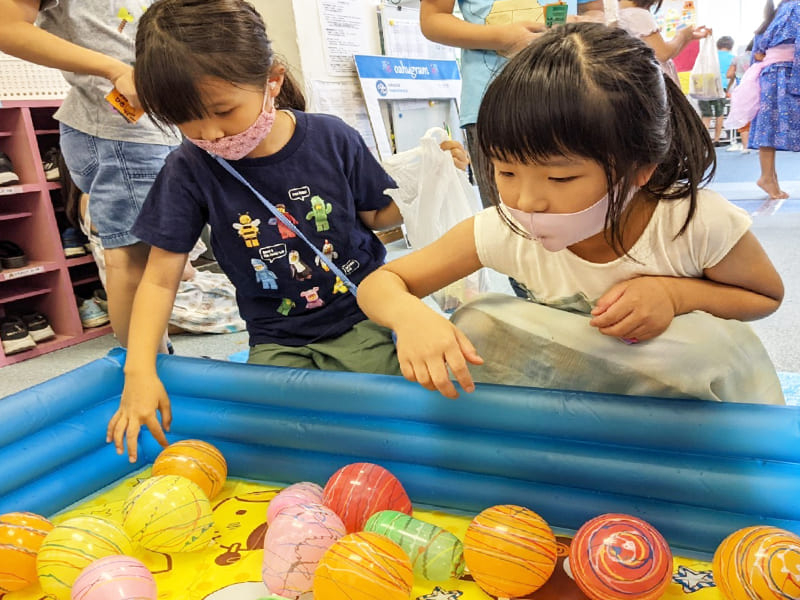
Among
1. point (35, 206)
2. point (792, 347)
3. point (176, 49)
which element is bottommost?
point (792, 347)

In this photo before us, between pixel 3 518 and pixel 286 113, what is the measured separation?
767mm

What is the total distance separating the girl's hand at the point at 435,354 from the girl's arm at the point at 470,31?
0.65m

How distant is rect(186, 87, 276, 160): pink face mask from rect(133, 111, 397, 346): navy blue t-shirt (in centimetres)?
8

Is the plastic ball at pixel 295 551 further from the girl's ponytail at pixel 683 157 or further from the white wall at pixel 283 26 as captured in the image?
the white wall at pixel 283 26

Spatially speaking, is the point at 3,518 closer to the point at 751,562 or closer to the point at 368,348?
the point at 368,348

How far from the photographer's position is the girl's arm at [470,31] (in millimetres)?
1249

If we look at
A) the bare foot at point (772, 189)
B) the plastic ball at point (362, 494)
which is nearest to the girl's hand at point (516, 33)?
the plastic ball at point (362, 494)

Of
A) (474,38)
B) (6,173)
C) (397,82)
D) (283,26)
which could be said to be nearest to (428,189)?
(474,38)

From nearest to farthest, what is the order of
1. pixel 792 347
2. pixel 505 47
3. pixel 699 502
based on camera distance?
pixel 699 502 < pixel 505 47 < pixel 792 347

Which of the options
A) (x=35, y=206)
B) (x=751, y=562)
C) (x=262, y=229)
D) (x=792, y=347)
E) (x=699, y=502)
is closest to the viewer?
(x=751, y=562)

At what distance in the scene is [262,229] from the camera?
3.86 ft

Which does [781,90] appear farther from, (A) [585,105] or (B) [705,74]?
(A) [585,105]

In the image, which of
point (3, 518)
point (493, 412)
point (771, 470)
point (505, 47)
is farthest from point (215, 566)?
point (505, 47)

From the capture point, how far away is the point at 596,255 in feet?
2.80
